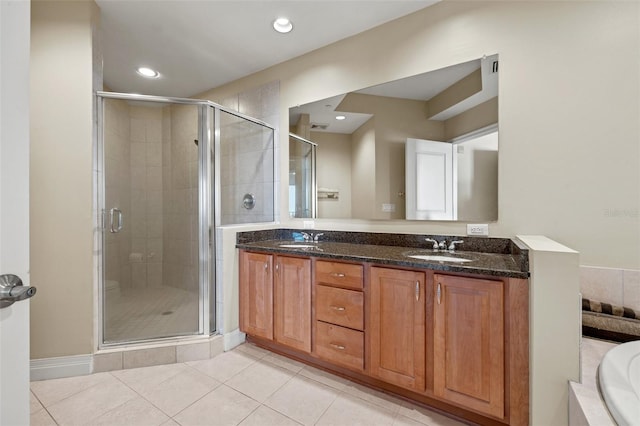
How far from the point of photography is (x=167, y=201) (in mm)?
2719

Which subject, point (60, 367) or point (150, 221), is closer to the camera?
point (60, 367)

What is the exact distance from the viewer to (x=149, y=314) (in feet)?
7.85

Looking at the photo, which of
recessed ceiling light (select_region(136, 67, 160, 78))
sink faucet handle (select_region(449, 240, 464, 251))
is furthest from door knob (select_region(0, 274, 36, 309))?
recessed ceiling light (select_region(136, 67, 160, 78))

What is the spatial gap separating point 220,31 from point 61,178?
5.52ft

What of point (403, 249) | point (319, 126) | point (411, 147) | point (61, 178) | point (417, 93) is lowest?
point (403, 249)

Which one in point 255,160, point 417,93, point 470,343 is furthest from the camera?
point 255,160

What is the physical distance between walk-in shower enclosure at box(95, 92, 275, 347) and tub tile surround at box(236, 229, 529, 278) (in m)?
0.32

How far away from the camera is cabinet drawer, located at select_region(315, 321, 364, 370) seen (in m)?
1.67

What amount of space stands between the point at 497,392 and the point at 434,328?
1.20 feet

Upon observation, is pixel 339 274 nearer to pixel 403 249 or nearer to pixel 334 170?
pixel 403 249

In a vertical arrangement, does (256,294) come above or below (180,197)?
below

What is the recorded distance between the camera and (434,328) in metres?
1.42

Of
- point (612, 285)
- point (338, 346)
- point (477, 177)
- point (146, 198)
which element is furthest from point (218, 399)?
point (612, 285)

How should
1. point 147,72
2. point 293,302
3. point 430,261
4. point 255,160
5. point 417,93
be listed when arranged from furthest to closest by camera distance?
point 147,72
point 255,160
point 417,93
point 293,302
point 430,261
